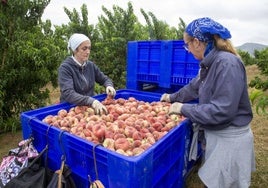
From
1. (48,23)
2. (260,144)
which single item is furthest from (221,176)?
(48,23)

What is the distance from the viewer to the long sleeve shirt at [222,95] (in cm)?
158

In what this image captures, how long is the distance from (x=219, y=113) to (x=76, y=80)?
1719 millimetres

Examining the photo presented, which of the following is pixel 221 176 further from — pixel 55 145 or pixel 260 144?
pixel 260 144

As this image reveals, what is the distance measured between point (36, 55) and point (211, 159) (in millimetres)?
2860

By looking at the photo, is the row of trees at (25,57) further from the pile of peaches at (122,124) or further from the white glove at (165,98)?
the white glove at (165,98)

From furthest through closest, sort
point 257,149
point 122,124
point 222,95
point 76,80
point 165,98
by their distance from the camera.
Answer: point 257,149
point 76,80
point 165,98
point 122,124
point 222,95

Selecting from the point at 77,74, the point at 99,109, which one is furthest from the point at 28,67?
the point at 99,109

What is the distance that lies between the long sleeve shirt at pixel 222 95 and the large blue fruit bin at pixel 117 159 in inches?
9.2

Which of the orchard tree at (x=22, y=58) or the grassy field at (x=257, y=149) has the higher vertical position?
the orchard tree at (x=22, y=58)

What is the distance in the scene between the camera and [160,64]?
3.15 meters

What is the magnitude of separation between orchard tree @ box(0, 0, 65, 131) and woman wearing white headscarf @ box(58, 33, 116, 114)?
1025 millimetres

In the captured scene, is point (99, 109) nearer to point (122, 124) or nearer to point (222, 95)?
point (122, 124)

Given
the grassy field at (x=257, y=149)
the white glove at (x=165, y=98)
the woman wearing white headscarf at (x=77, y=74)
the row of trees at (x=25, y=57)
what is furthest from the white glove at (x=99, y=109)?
the row of trees at (x=25, y=57)

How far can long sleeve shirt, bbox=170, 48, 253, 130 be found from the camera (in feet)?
5.17
